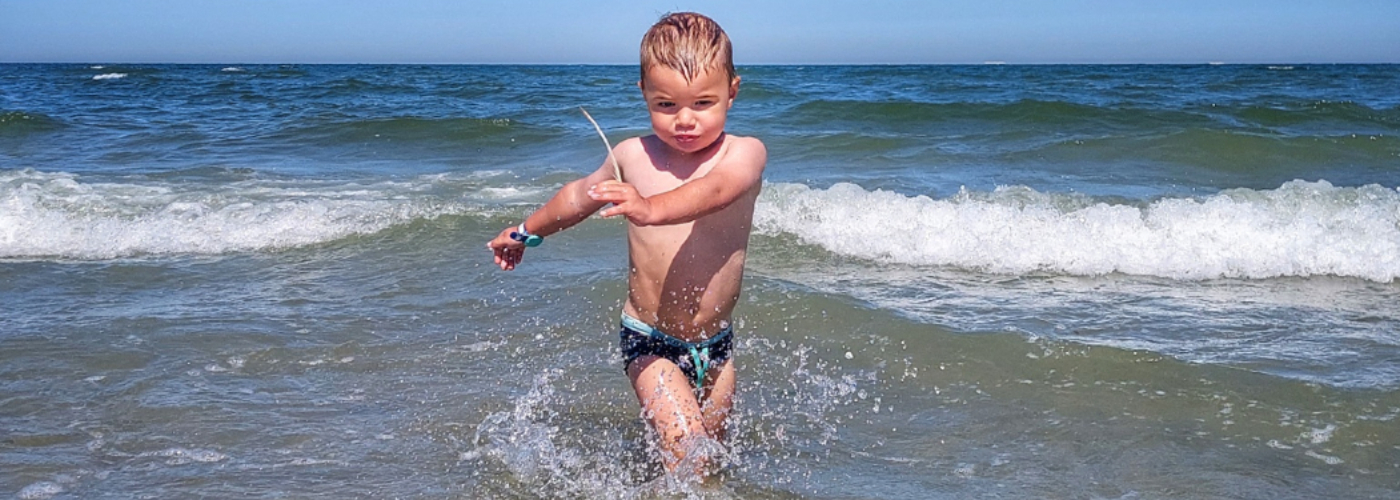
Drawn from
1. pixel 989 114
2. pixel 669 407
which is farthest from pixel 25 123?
pixel 669 407

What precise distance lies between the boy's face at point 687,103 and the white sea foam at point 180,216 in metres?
4.50

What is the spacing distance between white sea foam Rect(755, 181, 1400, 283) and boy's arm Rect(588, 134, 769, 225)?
3.35m

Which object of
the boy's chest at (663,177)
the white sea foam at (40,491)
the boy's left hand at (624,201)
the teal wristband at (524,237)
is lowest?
the white sea foam at (40,491)

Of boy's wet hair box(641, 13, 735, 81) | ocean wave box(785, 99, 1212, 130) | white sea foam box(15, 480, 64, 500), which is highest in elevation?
boy's wet hair box(641, 13, 735, 81)

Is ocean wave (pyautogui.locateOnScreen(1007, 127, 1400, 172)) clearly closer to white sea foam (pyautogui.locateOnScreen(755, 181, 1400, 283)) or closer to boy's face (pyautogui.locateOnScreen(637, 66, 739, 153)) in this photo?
white sea foam (pyautogui.locateOnScreen(755, 181, 1400, 283))

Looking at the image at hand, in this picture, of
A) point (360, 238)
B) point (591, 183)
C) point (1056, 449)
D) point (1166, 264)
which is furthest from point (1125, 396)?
point (360, 238)

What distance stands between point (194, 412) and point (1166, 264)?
458 centimetres

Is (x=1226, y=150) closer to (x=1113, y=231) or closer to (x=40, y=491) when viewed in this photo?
(x=1113, y=231)

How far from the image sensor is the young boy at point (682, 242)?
2.57m

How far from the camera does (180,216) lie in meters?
7.45

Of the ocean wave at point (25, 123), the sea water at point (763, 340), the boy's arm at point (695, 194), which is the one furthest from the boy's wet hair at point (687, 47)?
the ocean wave at point (25, 123)

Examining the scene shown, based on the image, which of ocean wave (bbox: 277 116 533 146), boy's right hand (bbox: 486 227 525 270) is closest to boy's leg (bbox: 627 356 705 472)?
boy's right hand (bbox: 486 227 525 270)

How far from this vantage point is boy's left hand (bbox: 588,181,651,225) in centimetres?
214

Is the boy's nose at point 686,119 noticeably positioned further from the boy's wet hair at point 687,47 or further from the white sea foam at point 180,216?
the white sea foam at point 180,216
